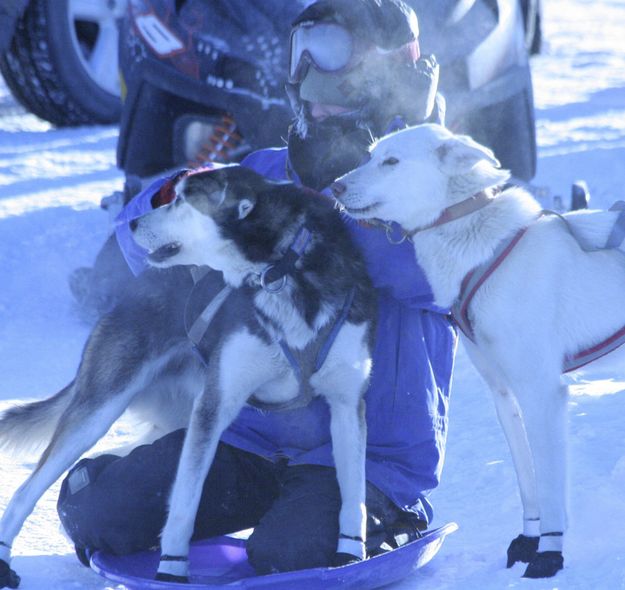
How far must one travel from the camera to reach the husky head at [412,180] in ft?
10.0

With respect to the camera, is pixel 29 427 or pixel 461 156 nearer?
pixel 461 156

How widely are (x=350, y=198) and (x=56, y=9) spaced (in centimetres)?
515

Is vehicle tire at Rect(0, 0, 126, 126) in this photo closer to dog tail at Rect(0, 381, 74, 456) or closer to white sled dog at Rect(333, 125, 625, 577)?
dog tail at Rect(0, 381, 74, 456)

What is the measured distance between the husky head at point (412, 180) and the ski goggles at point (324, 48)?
34 cm

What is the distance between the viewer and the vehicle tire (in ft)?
25.0

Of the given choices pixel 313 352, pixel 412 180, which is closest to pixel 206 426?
pixel 313 352

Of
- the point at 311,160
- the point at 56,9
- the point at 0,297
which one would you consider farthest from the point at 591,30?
the point at 311,160

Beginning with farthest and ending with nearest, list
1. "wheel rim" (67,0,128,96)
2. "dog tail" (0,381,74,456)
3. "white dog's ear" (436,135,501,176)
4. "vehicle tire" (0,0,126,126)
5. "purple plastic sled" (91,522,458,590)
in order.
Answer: "wheel rim" (67,0,128,96)
"vehicle tire" (0,0,126,126)
"dog tail" (0,381,74,456)
"white dog's ear" (436,135,501,176)
"purple plastic sled" (91,522,458,590)

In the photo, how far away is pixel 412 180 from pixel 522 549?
3.31ft

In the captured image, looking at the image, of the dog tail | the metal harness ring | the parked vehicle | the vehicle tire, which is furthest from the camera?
the vehicle tire

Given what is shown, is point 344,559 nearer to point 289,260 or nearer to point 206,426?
point 206,426

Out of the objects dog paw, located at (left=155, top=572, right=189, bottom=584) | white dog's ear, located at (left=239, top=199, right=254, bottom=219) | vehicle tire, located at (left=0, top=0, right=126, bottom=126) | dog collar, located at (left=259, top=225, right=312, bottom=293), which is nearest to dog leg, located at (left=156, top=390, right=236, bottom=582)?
dog paw, located at (left=155, top=572, right=189, bottom=584)

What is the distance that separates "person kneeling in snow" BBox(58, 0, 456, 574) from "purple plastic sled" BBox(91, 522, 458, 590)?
0.05m

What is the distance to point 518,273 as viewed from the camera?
9.81 feet
